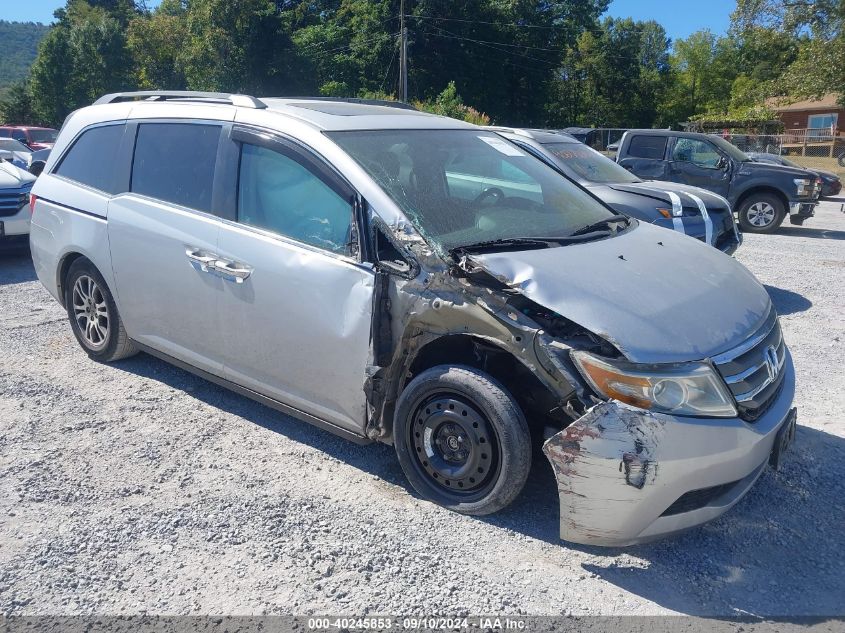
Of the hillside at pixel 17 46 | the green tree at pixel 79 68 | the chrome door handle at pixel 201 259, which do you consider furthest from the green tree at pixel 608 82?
the hillside at pixel 17 46

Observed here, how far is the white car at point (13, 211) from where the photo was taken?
867cm

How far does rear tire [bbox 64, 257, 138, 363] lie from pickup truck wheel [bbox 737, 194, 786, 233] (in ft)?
35.9

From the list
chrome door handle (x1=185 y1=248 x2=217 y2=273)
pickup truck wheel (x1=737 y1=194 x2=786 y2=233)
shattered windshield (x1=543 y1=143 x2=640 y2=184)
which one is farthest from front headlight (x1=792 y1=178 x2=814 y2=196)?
chrome door handle (x1=185 y1=248 x2=217 y2=273)

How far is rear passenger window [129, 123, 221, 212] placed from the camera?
4250mm

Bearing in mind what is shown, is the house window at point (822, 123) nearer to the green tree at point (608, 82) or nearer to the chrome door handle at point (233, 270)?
the green tree at point (608, 82)

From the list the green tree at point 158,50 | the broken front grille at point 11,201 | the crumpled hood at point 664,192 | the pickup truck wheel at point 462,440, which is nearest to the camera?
the pickup truck wheel at point 462,440

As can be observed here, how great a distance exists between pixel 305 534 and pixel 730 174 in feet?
37.8

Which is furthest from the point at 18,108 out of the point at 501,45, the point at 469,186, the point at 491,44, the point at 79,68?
the point at 469,186

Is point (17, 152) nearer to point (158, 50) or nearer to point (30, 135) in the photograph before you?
point (30, 135)

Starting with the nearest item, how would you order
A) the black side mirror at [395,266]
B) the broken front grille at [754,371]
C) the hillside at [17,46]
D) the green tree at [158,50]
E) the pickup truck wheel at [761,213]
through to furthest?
the broken front grille at [754,371]
the black side mirror at [395,266]
the pickup truck wheel at [761,213]
the green tree at [158,50]
the hillside at [17,46]

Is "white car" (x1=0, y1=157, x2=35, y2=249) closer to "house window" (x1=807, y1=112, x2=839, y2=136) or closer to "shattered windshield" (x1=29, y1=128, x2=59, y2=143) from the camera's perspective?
"shattered windshield" (x1=29, y1=128, x2=59, y2=143)

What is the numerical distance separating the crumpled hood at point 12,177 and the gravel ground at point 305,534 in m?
5.09

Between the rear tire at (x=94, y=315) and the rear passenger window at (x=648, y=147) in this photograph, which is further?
the rear passenger window at (x=648, y=147)

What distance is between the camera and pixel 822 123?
49.5 meters
